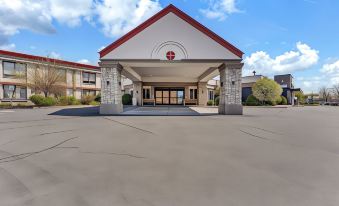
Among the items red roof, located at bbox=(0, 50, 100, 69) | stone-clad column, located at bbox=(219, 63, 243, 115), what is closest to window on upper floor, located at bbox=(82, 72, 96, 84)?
red roof, located at bbox=(0, 50, 100, 69)

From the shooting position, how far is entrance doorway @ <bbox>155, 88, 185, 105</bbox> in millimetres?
32781

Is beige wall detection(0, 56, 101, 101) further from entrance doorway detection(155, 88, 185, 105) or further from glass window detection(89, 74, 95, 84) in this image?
entrance doorway detection(155, 88, 185, 105)

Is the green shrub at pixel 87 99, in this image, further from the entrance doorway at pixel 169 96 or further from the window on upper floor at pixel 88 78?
the entrance doorway at pixel 169 96

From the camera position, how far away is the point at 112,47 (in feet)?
50.5

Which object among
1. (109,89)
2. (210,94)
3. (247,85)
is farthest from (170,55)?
(247,85)

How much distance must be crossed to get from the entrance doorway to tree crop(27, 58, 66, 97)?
1661 centimetres

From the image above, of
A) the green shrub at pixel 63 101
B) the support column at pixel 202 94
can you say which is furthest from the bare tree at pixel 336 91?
the green shrub at pixel 63 101

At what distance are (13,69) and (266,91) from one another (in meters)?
41.5

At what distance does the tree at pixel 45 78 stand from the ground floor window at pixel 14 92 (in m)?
1.63

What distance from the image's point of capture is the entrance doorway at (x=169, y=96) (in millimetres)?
32781

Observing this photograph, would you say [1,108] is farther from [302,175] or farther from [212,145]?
[302,175]

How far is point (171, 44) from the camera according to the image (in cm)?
1539

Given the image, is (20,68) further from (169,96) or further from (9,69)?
(169,96)

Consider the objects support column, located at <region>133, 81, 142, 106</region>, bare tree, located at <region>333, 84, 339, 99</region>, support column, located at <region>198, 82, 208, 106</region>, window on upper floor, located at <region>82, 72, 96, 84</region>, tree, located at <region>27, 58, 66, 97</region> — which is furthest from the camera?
bare tree, located at <region>333, 84, 339, 99</region>
